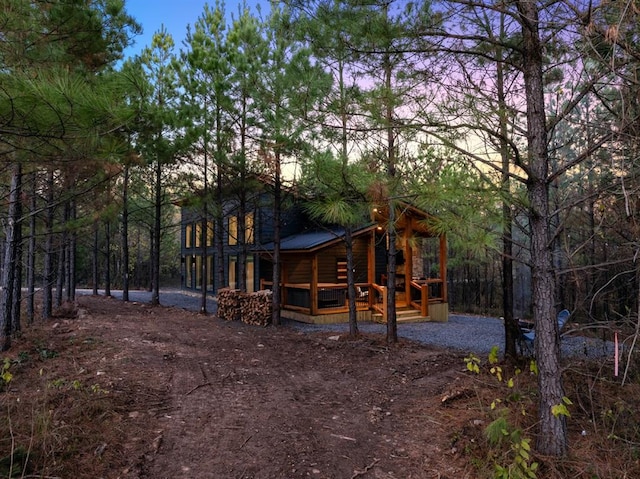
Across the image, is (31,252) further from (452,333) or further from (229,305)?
(452,333)

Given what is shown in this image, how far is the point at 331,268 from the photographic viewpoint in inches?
599

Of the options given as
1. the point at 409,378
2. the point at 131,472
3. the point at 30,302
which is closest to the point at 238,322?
the point at 30,302

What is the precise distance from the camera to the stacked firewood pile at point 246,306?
11633mm

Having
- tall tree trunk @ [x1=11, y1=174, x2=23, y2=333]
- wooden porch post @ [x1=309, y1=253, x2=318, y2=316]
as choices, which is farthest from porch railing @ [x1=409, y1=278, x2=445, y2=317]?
tall tree trunk @ [x1=11, y1=174, x2=23, y2=333]

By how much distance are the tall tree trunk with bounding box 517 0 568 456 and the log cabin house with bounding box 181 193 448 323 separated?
23.5 feet

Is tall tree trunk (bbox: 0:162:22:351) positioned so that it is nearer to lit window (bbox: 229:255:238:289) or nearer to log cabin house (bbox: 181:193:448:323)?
log cabin house (bbox: 181:193:448:323)

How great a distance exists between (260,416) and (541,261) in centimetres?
317

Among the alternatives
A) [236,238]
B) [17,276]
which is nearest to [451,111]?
[17,276]

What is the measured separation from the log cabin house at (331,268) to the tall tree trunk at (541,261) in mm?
7163

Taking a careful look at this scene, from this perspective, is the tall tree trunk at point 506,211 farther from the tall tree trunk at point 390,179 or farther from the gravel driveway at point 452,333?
the gravel driveway at point 452,333

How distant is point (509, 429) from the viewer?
349cm

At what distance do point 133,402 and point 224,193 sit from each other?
941 cm

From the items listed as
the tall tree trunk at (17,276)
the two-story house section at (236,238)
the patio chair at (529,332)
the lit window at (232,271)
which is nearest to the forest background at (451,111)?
the tall tree trunk at (17,276)

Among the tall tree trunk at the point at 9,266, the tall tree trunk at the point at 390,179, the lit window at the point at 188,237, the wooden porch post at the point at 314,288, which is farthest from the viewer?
the lit window at the point at 188,237
